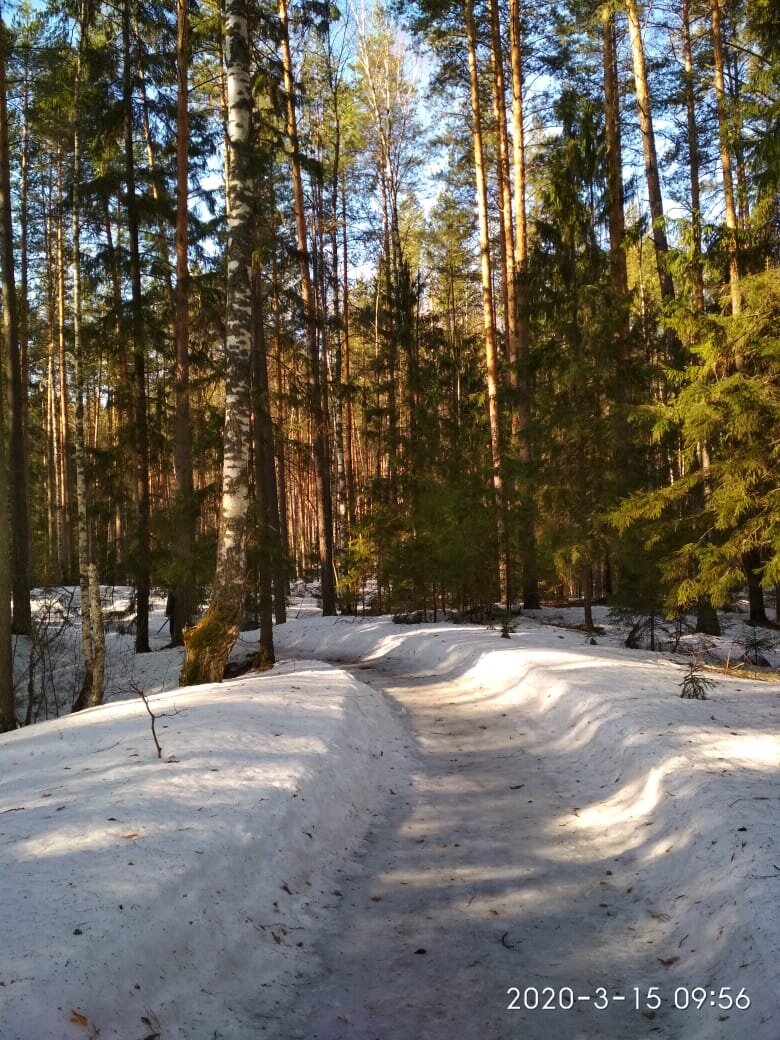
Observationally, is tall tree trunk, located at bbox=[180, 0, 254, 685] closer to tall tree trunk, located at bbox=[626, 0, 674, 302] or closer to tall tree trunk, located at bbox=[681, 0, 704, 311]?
tall tree trunk, located at bbox=[681, 0, 704, 311]

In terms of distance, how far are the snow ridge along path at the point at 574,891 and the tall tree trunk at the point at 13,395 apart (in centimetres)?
1188

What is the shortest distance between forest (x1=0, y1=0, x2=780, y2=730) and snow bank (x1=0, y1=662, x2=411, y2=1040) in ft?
12.7

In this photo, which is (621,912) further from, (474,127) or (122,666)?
(474,127)

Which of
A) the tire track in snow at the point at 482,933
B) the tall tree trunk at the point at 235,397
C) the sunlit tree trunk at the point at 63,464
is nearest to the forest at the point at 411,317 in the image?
the tall tree trunk at the point at 235,397

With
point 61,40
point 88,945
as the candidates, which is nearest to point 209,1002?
point 88,945

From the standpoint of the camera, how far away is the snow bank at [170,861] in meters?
2.70

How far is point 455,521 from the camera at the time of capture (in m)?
15.5

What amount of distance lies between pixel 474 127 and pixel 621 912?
64.5 ft

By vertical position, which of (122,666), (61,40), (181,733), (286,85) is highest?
(286,85)

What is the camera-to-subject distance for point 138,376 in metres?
16.9

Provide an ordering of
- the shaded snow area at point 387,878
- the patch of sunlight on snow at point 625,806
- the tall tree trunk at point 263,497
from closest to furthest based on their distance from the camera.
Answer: the shaded snow area at point 387,878 < the patch of sunlight on snow at point 625,806 < the tall tree trunk at point 263,497

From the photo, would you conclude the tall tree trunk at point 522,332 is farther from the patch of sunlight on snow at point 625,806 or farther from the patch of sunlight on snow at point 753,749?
the patch of sunlight on snow at point 625,806

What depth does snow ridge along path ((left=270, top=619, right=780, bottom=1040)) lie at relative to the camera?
2.92 meters
